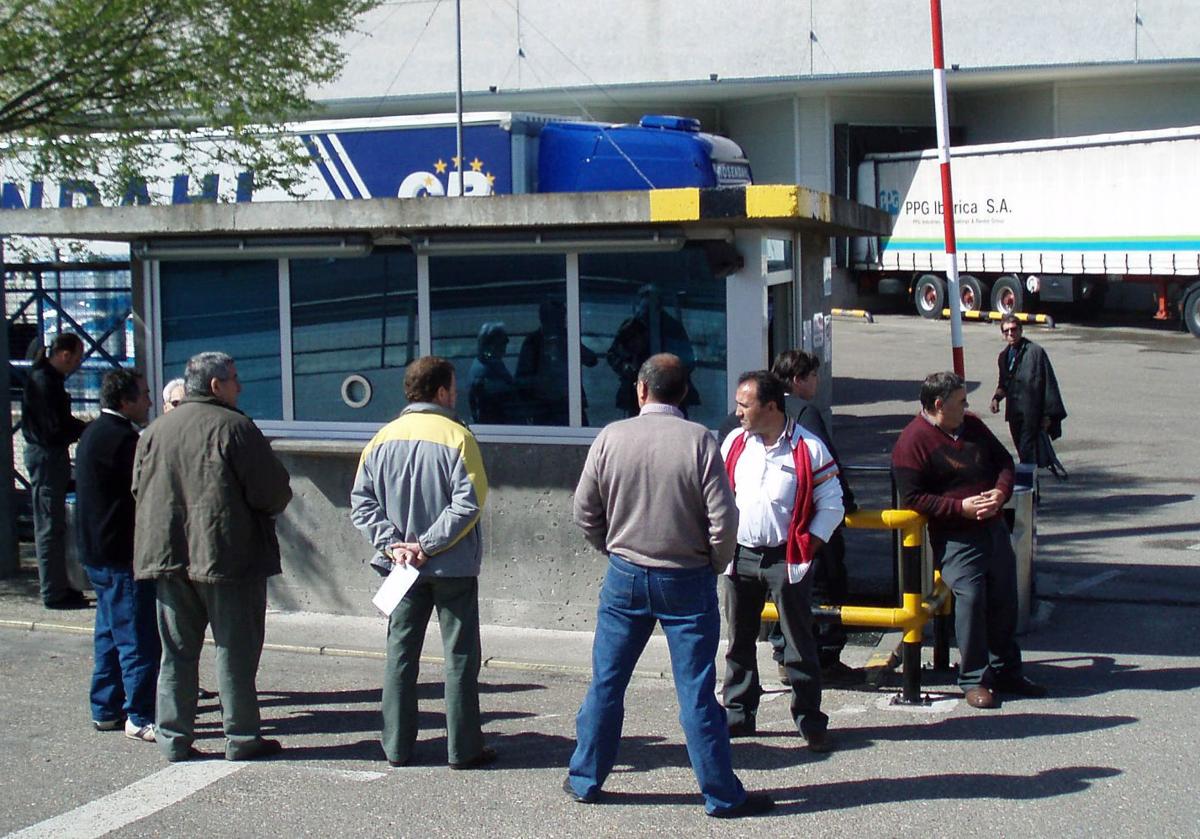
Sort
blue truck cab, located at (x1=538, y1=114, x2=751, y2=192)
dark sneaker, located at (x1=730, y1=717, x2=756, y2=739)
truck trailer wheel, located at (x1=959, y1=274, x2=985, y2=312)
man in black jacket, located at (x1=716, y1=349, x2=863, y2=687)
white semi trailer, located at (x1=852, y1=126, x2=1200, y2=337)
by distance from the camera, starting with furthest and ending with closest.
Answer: truck trailer wheel, located at (x1=959, y1=274, x2=985, y2=312), white semi trailer, located at (x1=852, y1=126, x2=1200, y2=337), blue truck cab, located at (x1=538, y1=114, x2=751, y2=192), man in black jacket, located at (x1=716, y1=349, x2=863, y2=687), dark sneaker, located at (x1=730, y1=717, x2=756, y2=739)

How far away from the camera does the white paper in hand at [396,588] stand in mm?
5809

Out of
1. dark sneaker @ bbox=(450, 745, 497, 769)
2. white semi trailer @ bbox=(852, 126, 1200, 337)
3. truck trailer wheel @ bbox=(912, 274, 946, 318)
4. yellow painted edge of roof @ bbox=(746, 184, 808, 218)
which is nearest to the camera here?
dark sneaker @ bbox=(450, 745, 497, 769)

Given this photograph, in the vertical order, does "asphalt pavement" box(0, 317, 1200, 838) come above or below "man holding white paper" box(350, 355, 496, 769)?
below

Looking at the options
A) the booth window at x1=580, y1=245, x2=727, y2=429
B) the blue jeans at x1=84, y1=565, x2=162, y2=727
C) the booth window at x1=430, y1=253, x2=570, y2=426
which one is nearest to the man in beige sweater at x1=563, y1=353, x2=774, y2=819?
the blue jeans at x1=84, y1=565, x2=162, y2=727

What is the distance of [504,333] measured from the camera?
28.4ft

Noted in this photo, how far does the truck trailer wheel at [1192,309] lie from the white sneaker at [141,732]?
24.0 meters

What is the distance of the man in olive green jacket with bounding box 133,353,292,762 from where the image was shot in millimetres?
5992

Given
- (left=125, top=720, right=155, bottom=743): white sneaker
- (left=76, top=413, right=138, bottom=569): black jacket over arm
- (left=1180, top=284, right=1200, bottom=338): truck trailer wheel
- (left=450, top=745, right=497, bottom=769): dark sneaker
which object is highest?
(left=1180, top=284, right=1200, bottom=338): truck trailer wheel

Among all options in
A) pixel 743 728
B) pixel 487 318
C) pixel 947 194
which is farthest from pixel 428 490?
pixel 947 194

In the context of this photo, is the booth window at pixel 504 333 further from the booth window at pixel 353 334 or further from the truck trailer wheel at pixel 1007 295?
the truck trailer wheel at pixel 1007 295

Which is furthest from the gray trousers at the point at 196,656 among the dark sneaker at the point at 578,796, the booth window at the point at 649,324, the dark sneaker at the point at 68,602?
the dark sneaker at the point at 68,602

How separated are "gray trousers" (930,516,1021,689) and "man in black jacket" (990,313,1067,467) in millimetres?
5922

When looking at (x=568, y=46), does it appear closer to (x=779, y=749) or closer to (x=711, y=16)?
(x=711, y=16)

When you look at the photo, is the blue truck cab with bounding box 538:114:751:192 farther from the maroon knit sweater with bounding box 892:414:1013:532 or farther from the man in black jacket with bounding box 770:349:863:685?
the maroon knit sweater with bounding box 892:414:1013:532
